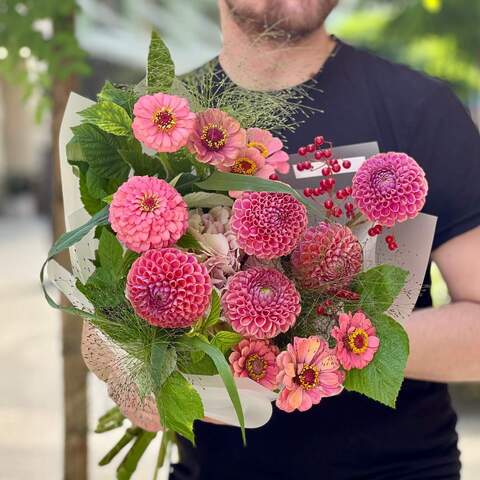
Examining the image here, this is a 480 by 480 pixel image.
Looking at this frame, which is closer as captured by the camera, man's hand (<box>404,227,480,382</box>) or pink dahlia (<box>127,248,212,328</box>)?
pink dahlia (<box>127,248,212,328</box>)

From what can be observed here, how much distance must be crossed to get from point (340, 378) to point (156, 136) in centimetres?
44

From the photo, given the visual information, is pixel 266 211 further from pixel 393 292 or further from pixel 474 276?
pixel 474 276

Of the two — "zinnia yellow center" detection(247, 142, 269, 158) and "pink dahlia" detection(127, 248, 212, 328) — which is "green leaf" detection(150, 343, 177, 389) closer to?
"pink dahlia" detection(127, 248, 212, 328)

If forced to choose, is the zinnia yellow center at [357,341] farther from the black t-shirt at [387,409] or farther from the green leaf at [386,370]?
the black t-shirt at [387,409]

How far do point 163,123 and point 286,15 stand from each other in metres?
0.74

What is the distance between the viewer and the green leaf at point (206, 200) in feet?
4.70

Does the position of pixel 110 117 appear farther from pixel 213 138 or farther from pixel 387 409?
pixel 387 409

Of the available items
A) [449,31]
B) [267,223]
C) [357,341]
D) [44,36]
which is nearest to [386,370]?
[357,341]

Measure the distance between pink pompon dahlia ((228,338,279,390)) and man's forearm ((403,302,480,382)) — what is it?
532 millimetres

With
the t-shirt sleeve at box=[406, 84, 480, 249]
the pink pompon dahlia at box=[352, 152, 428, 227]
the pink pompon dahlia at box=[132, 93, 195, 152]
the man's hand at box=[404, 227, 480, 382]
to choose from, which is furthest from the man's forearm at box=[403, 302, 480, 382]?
the pink pompon dahlia at box=[132, 93, 195, 152]

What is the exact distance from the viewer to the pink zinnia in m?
1.46

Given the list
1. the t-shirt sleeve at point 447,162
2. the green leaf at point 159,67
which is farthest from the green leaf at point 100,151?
the t-shirt sleeve at point 447,162

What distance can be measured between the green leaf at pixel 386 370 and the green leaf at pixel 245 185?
220 mm

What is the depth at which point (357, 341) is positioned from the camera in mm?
1431
